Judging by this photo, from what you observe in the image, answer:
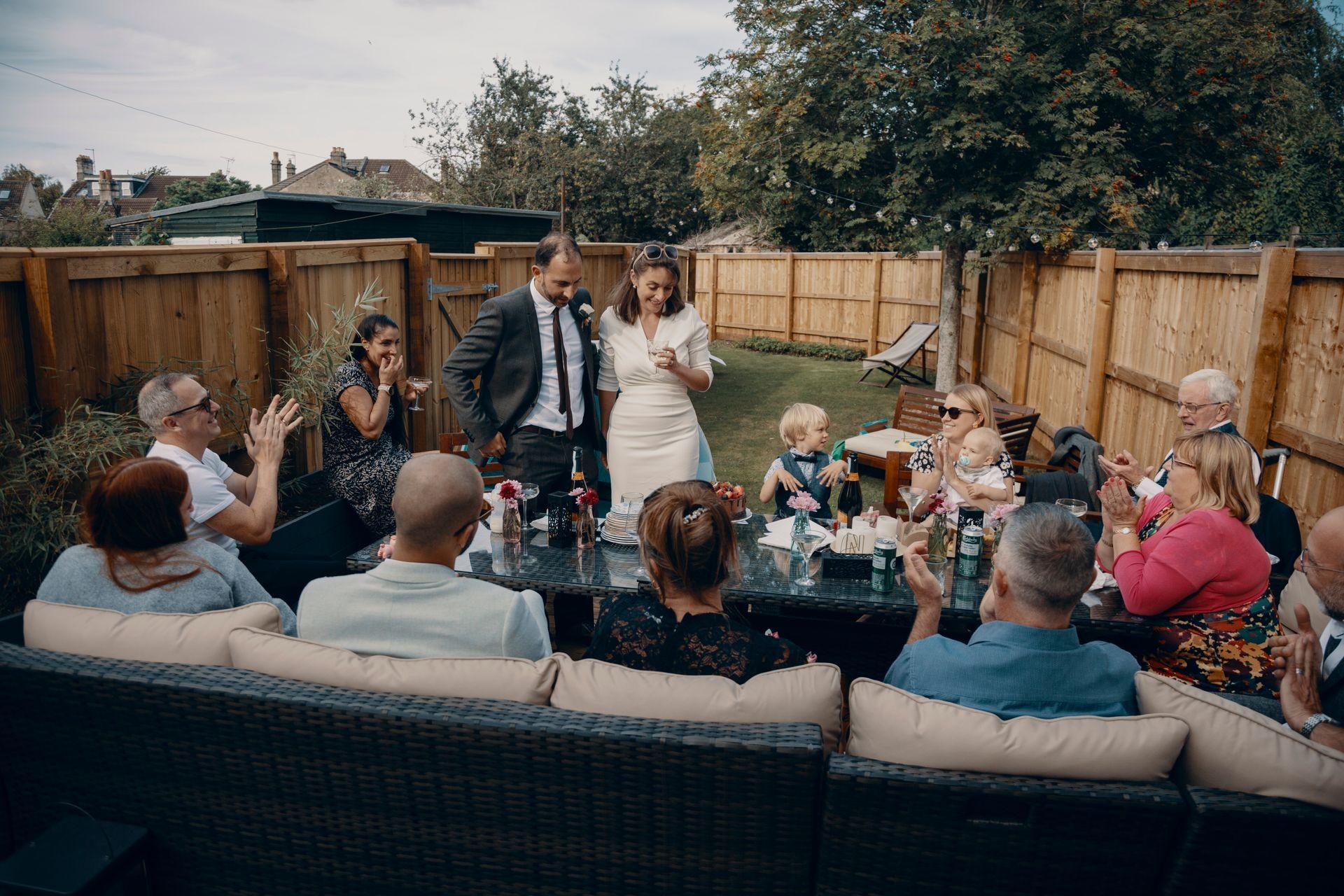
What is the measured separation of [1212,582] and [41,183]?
5725cm

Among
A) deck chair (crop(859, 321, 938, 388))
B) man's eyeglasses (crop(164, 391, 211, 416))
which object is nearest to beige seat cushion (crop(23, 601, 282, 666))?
man's eyeglasses (crop(164, 391, 211, 416))

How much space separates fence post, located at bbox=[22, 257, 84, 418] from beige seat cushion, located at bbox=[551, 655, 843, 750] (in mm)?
2900

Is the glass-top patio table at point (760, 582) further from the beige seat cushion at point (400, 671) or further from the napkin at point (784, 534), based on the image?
the beige seat cushion at point (400, 671)

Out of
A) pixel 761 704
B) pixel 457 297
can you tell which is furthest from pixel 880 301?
pixel 761 704

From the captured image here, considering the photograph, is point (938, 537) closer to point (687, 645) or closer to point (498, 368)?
point (687, 645)

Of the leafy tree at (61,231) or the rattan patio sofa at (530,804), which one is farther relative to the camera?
the leafy tree at (61,231)

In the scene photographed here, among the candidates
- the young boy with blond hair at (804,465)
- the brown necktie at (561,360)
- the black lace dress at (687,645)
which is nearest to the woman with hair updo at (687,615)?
the black lace dress at (687,645)

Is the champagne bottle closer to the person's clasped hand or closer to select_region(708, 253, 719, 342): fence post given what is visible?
the person's clasped hand

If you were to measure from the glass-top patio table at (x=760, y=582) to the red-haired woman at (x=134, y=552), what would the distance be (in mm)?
830

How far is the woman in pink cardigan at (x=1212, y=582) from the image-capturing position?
2.52 m

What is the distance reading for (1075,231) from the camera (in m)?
9.09

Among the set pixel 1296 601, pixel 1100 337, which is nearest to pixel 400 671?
pixel 1296 601

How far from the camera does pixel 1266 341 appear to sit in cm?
398

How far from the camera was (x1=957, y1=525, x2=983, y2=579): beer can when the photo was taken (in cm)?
291
